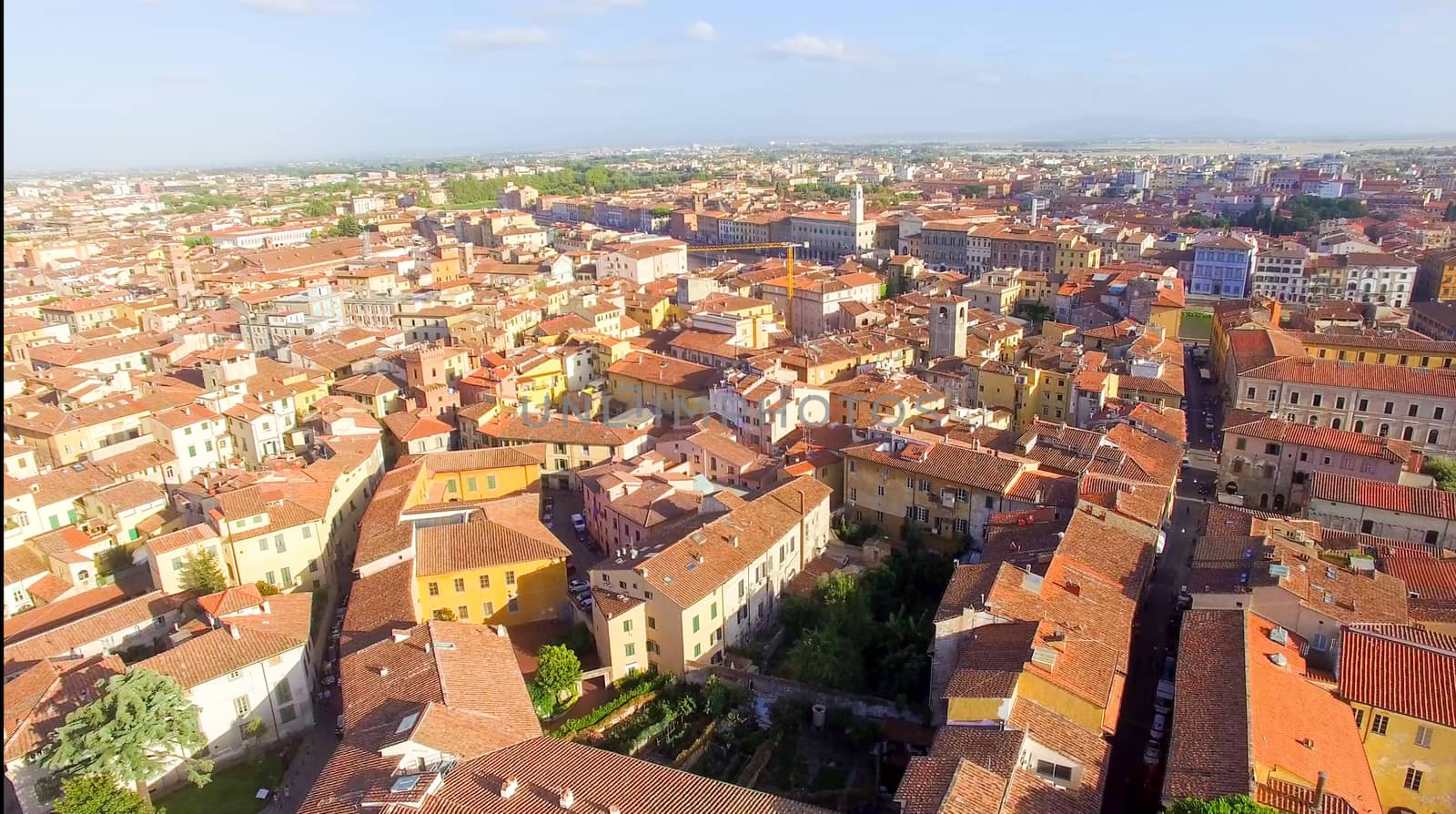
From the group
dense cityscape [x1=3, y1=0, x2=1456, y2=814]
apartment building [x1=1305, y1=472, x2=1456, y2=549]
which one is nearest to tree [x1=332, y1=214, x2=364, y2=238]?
dense cityscape [x1=3, y1=0, x2=1456, y2=814]

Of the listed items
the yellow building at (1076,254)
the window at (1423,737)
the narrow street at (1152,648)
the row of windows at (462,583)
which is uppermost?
the yellow building at (1076,254)

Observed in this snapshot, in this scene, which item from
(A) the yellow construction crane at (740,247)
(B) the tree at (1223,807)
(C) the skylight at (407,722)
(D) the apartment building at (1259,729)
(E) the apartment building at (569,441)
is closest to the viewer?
(B) the tree at (1223,807)

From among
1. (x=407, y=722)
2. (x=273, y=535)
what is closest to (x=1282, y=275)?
(x=273, y=535)

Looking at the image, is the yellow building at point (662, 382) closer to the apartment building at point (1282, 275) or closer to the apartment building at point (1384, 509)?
the apartment building at point (1384, 509)

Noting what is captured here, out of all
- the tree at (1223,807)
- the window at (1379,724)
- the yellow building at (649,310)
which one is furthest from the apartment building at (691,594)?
the yellow building at (649,310)

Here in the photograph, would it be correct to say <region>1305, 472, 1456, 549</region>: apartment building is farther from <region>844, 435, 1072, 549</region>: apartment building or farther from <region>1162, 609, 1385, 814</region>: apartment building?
<region>1162, 609, 1385, 814</region>: apartment building

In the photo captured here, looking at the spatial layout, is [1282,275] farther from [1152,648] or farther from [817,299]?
[1152,648]

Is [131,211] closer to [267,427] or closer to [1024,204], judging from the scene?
[267,427]
